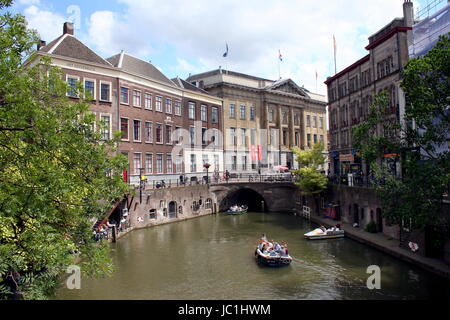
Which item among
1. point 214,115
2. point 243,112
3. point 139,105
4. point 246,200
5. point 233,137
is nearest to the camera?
point 139,105

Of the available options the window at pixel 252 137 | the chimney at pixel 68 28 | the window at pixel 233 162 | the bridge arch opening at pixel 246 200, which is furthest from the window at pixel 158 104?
the window at pixel 252 137

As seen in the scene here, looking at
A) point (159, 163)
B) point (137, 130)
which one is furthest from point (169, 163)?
point (137, 130)

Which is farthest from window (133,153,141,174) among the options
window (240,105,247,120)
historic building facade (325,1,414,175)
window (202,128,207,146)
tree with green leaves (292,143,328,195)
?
historic building facade (325,1,414,175)

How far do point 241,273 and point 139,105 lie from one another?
26342 millimetres

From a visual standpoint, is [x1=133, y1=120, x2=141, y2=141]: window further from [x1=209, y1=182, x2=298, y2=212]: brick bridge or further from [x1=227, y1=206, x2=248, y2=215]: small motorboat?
[x1=227, y1=206, x2=248, y2=215]: small motorboat

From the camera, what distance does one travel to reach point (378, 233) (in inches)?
1196

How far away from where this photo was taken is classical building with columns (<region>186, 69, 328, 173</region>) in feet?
A: 192

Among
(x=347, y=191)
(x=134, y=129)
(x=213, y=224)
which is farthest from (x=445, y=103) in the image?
(x=134, y=129)

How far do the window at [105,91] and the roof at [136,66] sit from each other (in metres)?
2.91

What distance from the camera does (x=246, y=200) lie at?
178 ft

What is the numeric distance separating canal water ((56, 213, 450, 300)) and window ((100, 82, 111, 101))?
1511cm

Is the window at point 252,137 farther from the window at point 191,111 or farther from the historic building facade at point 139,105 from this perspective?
the window at point 191,111

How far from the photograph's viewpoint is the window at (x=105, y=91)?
3825 centimetres

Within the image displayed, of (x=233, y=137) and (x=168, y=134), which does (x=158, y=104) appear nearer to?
(x=168, y=134)
